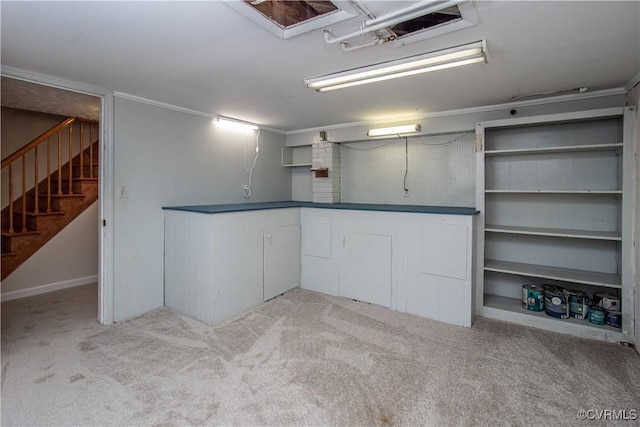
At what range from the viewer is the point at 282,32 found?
1.74 m

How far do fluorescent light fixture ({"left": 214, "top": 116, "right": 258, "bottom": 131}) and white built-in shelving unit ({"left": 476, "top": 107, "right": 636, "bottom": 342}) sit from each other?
279 centimetres

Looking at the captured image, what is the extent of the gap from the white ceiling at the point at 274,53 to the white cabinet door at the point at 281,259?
1509 mm

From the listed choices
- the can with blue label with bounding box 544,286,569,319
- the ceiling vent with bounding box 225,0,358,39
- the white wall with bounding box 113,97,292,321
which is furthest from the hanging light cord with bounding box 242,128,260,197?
the can with blue label with bounding box 544,286,569,319

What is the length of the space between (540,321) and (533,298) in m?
0.23

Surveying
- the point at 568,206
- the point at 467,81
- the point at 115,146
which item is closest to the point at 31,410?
the point at 115,146

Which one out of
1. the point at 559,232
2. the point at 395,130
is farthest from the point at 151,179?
the point at 559,232

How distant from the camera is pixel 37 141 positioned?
3.62 m

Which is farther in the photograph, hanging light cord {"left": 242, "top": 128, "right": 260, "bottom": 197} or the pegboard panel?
hanging light cord {"left": 242, "top": 128, "right": 260, "bottom": 197}

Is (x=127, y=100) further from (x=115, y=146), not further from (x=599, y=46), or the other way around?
(x=599, y=46)

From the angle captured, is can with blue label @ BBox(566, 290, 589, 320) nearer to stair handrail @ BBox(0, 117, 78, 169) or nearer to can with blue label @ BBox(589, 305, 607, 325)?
can with blue label @ BBox(589, 305, 607, 325)

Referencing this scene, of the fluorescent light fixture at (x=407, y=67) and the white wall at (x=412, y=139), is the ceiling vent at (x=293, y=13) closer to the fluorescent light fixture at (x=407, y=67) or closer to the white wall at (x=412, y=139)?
the fluorescent light fixture at (x=407, y=67)

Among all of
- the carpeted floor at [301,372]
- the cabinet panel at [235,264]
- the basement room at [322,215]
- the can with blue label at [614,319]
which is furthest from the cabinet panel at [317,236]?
the can with blue label at [614,319]

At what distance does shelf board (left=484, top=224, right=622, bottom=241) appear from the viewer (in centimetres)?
263

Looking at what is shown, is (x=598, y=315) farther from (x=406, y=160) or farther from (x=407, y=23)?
(x=407, y=23)
